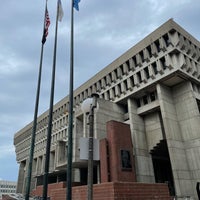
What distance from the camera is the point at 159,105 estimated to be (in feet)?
109

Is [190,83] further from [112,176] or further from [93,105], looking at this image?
[93,105]

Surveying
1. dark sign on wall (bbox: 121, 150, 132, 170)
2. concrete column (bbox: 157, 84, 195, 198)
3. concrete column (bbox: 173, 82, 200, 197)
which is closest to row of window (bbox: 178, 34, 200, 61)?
concrete column (bbox: 173, 82, 200, 197)

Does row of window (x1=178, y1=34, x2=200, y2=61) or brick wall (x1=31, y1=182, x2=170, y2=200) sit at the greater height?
row of window (x1=178, y1=34, x2=200, y2=61)

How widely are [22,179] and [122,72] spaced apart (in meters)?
55.3

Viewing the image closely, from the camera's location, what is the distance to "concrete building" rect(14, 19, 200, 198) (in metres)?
29.2

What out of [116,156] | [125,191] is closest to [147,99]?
[116,156]

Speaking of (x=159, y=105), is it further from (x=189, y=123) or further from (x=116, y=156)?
(x=116, y=156)

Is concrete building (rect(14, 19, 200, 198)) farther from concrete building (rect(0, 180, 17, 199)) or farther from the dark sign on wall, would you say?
concrete building (rect(0, 180, 17, 199))

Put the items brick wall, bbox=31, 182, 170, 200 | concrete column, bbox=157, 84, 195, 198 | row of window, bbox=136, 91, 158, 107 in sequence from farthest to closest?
1. row of window, bbox=136, 91, 158, 107
2. concrete column, bbox=157, 84, 195, 198
3. brick wall, bbox=31, 182, 170, 200

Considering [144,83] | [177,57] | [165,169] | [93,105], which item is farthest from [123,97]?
[93,105]

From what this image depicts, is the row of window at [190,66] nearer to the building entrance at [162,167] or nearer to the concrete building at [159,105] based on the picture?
the concrete building at [159,105]

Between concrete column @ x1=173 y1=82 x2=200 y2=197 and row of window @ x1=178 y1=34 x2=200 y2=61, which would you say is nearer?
concrete column @ x1=173 y1=82 x2=200 y2=197

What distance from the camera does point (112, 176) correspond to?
27.5m

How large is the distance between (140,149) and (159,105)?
7.23m
